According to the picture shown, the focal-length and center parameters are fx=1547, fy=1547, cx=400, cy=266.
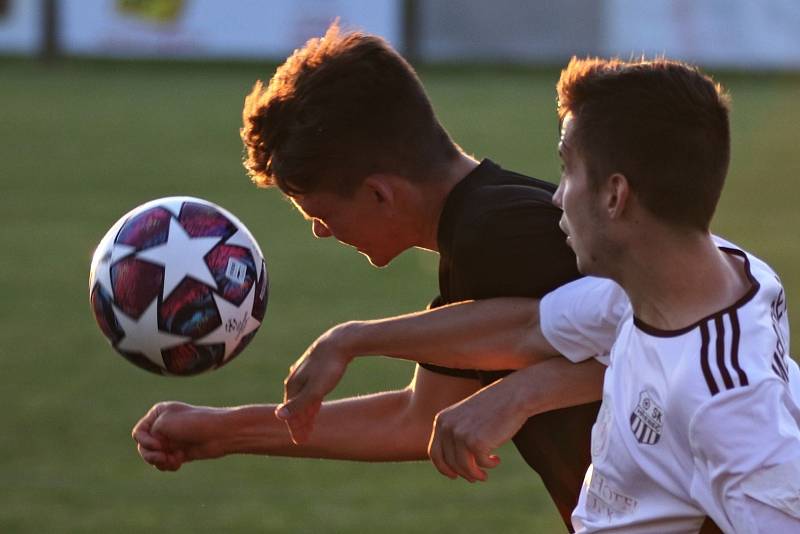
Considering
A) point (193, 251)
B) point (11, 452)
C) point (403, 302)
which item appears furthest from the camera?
point (403, 302)

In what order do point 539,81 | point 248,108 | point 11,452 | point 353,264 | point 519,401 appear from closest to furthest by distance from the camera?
1. point 519,401
2. point 248,108
3. point 11,452
4. point 353,264
5. point 539,81

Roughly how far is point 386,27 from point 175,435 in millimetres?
26343

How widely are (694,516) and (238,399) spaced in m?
4.71

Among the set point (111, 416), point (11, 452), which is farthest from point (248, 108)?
point (111, 416)

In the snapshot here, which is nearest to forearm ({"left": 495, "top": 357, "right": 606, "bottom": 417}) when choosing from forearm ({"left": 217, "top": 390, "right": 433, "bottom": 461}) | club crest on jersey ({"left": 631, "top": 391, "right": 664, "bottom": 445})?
club crest on jersey ({"left": 631, "top": 391, "right": 664, "bottom": 445})

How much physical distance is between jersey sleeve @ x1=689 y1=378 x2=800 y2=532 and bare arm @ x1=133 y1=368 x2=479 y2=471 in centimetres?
150

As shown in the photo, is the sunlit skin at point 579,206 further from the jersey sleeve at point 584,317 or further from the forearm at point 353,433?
the forearm at point 353,433

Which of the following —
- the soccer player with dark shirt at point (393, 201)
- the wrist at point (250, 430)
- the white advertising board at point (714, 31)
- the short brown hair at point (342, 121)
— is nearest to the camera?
the soccer player with dark shirt at point (393, 201)

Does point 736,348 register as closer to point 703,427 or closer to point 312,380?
point 703,427

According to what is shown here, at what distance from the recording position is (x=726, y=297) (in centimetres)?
279

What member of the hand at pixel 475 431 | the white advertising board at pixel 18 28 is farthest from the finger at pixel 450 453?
the white advertising board at pixel 18 28

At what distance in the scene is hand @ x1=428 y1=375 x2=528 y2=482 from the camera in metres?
3.13

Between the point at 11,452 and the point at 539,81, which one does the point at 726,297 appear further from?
the point at 539,81

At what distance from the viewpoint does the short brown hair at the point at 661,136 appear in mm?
2846
